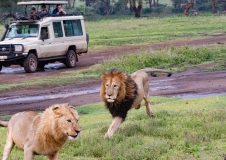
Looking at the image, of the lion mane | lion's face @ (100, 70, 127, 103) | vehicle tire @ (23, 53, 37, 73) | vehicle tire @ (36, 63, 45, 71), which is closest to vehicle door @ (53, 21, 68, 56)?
vehicle tire @ (36, 63, 45, 71)

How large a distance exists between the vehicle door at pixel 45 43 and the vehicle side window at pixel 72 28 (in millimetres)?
1079

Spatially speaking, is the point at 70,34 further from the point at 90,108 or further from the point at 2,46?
the point at 90,108

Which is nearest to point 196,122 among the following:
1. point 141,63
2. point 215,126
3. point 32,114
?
point 215,126

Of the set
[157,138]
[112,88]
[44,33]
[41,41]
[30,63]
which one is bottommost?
[30,63]

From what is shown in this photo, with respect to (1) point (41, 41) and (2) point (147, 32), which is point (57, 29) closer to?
(1) point (41, 41)

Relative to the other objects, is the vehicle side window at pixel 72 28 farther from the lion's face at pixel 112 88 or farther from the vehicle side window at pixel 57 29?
the lion's face at pixel 112 88

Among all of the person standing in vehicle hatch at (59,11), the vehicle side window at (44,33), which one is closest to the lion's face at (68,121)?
the vehicle side window at (44,33)

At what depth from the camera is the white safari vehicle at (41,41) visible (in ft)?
69.1

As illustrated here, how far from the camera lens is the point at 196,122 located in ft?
34.1

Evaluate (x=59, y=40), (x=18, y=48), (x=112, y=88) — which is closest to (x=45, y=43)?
(x=59, y=40)

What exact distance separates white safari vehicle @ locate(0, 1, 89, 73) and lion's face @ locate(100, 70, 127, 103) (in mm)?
11517

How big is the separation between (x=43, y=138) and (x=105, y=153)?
1.93 m

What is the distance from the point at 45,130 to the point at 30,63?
14.9 m

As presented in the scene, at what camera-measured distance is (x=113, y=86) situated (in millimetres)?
9617
